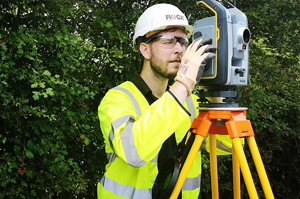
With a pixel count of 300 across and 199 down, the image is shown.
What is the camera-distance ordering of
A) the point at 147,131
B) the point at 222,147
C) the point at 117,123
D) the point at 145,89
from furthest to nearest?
the point at 222,147 → the point at 145,89 → the point at 117,123 → the point at 147,131

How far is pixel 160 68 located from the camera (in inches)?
70.4

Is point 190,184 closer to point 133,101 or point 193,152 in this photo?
point 193,152

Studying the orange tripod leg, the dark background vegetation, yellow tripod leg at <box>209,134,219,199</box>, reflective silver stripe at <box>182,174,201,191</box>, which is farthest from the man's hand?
the dark background vegetation

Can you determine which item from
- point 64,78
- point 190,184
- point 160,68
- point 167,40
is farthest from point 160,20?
point 64,78

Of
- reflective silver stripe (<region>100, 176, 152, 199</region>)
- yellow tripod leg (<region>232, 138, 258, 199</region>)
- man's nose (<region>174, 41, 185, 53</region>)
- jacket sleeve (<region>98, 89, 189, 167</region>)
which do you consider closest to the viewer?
jacket sleeve (<region>98, 89, 189, 167</region>)

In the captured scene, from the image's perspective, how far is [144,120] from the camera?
1389 millimetres

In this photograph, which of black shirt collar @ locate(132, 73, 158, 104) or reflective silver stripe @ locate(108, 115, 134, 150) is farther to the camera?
black shirt collar @ locate(132, 73, 158, 104)

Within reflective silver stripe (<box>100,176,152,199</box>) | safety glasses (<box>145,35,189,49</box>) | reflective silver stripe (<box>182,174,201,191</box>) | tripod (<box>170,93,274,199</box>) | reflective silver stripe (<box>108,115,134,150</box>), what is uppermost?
safety glasses (<box>145,35,189,49</box>)

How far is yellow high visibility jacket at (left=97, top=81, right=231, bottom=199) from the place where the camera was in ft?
4.52

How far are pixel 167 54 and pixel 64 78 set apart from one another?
3.75 ft

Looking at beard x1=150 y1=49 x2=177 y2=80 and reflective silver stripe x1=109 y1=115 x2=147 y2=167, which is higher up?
beard x1=150 y1=49 x2=177 y2=80

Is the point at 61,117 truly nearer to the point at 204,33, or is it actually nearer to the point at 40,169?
the point at 40,169

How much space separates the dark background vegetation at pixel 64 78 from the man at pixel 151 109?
0.76 meters

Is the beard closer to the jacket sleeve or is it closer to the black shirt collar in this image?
the black shirt collar
